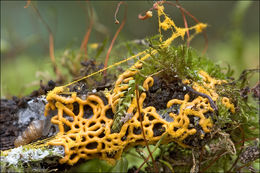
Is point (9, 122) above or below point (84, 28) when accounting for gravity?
below

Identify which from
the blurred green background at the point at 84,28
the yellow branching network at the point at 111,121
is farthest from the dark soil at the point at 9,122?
the blurred green background at the point at 84,28

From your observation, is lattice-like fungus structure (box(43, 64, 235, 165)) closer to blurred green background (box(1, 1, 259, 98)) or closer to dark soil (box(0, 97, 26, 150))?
dark soil (box(0, 97, 26, 150))

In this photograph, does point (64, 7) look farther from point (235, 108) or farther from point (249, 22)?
point (235, 108)

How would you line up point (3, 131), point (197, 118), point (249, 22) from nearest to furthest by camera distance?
point (197, 118)
point (3, 131)
point (249, 22)

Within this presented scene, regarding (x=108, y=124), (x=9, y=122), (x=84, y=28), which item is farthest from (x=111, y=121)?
(x=84, y=28)

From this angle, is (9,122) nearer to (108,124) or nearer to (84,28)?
(108,124)

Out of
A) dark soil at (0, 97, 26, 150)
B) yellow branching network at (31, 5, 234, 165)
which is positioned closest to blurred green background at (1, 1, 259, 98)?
dark soil at (0, 97, 26, 150)

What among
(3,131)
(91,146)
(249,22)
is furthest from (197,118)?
(249,22)

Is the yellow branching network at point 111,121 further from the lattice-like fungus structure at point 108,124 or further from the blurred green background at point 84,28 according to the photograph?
the blurred green background at point 84,28
